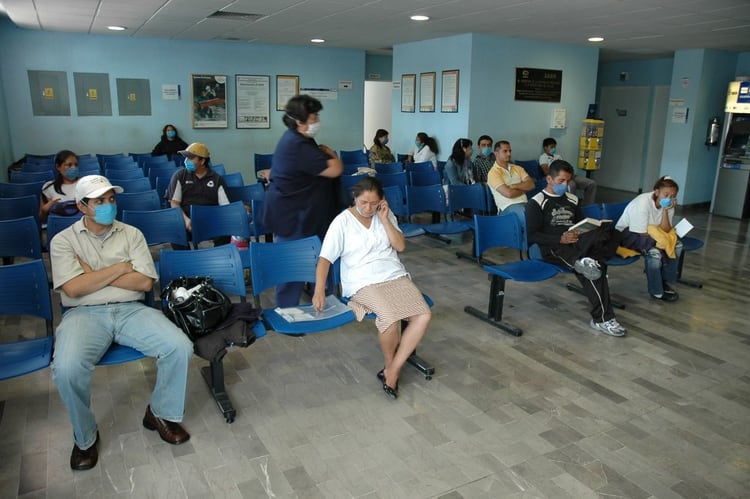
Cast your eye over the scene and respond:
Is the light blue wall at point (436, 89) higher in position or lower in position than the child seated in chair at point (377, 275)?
higher

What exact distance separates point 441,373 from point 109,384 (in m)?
2.01

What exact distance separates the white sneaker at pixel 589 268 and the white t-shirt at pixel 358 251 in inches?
63.7

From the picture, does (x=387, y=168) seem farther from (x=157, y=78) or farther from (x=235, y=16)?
(x=157, y=78)

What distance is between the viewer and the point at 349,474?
2.57 m

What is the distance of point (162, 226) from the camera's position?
4.32 m

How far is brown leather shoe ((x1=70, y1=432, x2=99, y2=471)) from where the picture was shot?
8.32 feet

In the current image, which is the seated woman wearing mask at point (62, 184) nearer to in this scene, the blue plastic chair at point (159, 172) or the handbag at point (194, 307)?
the blue plastic chair at point (159, 172)

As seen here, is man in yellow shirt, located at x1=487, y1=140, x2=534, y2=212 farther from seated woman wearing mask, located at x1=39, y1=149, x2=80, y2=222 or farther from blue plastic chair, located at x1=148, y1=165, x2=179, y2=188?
seated woman wearing mask, located at x1=39, y1=149, x2=80, y2=222

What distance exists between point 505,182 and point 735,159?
220 inches

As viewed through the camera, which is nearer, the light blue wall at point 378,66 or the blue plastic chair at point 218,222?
the blue plastic chair at point 218,222

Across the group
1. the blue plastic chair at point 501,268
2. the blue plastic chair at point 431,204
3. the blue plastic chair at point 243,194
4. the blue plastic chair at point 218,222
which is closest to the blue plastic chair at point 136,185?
the blue plastic chair at point 243,194

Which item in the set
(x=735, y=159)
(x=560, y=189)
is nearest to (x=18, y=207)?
(x=560, y=189)

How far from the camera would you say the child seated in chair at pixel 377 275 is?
3.25 m

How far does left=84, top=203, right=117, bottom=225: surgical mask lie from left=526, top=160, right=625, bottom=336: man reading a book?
9.93ft
